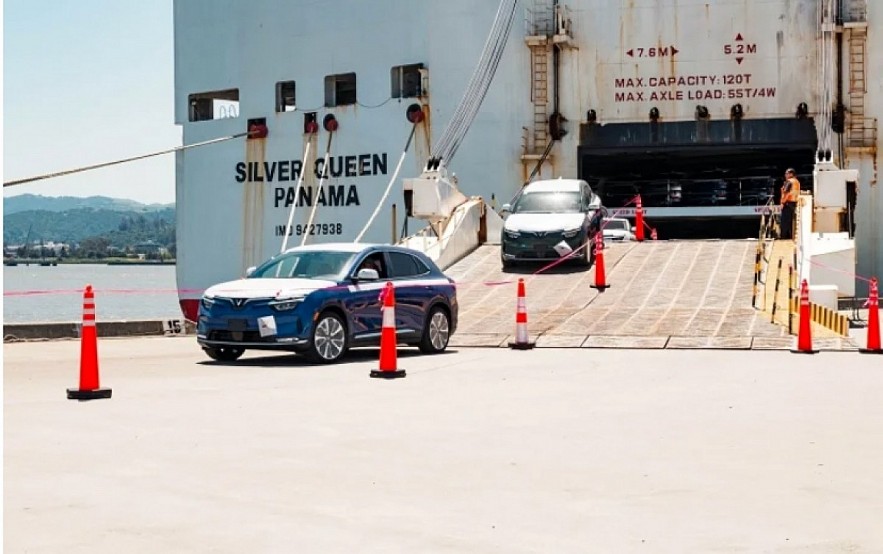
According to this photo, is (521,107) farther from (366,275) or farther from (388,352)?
(388,352)

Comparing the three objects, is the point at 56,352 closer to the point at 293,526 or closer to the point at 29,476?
the point at 29,476

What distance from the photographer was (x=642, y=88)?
39.9 metres

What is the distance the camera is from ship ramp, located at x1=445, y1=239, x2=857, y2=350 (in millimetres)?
21188

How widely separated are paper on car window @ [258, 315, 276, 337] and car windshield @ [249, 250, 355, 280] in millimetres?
1262

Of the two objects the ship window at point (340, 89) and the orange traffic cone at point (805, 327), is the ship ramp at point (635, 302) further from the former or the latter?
the ship window at point (340, 89)

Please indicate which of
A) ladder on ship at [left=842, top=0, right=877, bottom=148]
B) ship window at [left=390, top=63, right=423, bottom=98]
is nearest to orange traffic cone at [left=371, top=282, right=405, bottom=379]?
ladder on ship at [left=842, top=0, right=877, bottom=148]

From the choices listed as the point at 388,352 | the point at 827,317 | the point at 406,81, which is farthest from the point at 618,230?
the point at 388,352

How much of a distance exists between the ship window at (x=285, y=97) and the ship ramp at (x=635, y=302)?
14305mm

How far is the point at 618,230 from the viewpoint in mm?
39531

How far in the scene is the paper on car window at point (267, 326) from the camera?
674 inches

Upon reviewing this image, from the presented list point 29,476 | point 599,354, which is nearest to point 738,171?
point 599,354

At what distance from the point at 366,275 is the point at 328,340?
3.44 ft

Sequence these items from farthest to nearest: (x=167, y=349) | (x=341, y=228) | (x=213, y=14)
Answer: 1. (x=213, y=14)
2. (x=341, y=228)
3. (x=167, y=349)

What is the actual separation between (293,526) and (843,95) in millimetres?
34185
